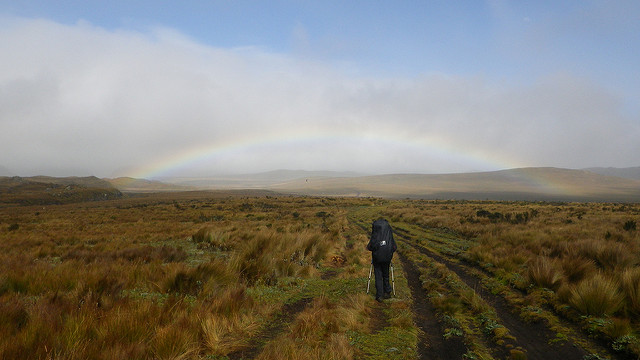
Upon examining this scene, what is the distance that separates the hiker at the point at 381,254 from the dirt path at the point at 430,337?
2.78 feet

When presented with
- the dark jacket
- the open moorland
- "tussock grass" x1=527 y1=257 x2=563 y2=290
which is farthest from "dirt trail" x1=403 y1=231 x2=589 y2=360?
the dark jacket

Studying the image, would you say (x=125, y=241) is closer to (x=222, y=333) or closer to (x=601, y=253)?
(x=222, y=333)

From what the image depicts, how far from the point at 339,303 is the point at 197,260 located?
256 inches

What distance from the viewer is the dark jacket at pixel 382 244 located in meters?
7.39

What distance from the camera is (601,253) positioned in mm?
9352

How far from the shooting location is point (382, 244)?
7.43 metres

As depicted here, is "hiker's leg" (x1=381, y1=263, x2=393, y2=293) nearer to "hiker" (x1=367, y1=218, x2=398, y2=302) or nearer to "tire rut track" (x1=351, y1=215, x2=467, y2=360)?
"hiker" (x1=367, y1=218, x2=398, y2=302)

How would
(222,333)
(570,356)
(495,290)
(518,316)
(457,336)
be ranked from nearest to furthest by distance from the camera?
(570,356), (222,333), (457,336), (518,316), (495,290)

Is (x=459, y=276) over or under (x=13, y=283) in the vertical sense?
under

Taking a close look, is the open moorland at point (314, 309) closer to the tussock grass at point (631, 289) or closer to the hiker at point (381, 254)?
the tussock grass at point (631, 289)

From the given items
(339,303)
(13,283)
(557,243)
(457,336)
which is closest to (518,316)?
(457,336)

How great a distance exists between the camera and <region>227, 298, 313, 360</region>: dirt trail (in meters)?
4.50

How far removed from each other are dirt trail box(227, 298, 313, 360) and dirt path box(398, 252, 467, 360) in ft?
8.64

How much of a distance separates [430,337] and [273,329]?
3056mm
